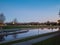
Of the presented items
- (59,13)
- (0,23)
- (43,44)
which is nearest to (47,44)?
(43,44)

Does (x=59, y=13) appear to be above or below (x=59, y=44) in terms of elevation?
above

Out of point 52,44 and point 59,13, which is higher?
point 59,13

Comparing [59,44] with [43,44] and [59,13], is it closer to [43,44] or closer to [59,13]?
[43,44]

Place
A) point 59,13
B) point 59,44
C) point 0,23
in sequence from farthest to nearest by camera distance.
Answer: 1. point 0,23
2. point 59,13
3. point 59,44

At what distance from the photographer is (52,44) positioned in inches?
575

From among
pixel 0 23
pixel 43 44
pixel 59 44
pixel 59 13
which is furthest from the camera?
pixel 0 23

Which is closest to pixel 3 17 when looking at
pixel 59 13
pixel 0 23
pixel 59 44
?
pixel 0 23

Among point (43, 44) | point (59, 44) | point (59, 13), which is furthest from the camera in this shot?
point (59, 13)

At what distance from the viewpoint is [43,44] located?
1374 cm

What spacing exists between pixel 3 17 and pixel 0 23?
14.7 ft

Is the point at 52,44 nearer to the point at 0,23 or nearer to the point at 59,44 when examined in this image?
the point at 59,44

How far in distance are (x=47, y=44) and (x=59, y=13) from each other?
23.0 metres

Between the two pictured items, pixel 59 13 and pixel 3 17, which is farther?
pixel 3 17

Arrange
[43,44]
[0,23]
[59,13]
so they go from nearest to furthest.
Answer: [43,44] → [59,13] → [0,23]
